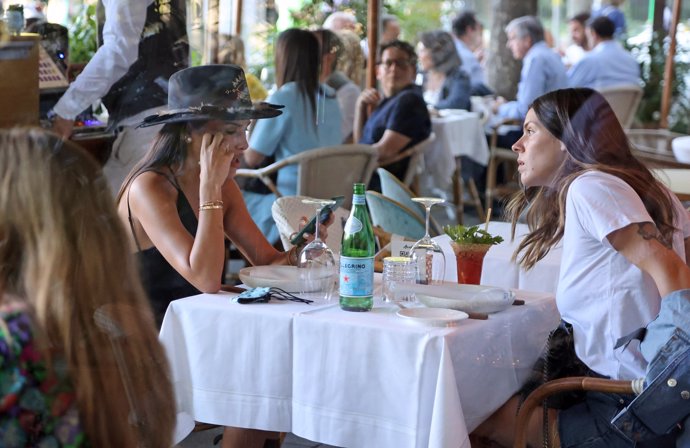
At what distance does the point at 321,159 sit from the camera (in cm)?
476

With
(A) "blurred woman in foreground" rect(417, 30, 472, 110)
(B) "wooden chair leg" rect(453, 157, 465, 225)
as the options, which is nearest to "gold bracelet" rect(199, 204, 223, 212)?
(B) "wooden chair leg" rect(453, 157, 465, 225)

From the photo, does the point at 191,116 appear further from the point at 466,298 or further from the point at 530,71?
the point at 530,71

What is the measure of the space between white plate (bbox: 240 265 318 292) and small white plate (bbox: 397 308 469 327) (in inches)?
13.9

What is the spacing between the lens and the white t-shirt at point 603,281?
2236 mm

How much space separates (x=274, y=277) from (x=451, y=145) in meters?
4.79

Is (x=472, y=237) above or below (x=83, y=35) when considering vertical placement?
below

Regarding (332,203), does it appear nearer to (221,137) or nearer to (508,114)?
(221,137)

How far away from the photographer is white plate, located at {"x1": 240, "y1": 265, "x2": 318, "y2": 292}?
2498mm

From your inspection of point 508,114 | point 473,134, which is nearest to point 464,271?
point 473,134

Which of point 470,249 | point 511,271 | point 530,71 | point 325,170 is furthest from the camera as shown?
point 530,71

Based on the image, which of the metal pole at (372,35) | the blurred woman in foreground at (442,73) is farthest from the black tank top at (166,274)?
the blurred woman in foreground at (442,73)

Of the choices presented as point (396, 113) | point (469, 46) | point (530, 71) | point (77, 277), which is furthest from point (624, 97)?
point (77, 277)

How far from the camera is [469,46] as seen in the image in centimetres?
937

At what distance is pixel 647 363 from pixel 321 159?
2.76 m
